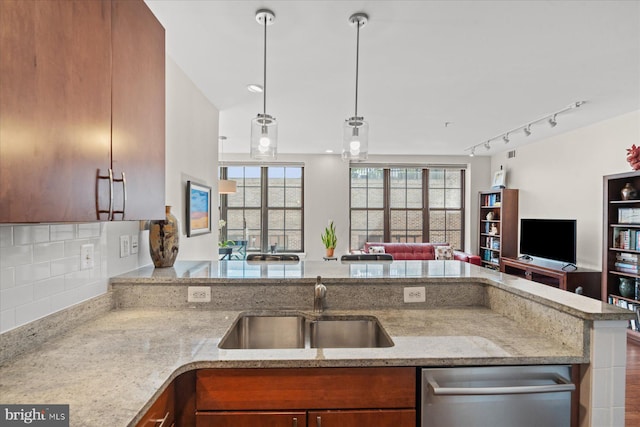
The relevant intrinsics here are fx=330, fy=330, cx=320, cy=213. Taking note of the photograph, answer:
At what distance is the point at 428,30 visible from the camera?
6.84 ft

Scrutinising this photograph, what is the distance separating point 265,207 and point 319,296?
17.3 ft

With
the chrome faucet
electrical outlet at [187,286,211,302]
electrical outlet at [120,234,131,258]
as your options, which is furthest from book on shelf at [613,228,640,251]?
electrical outlet at [120,234,131,258]

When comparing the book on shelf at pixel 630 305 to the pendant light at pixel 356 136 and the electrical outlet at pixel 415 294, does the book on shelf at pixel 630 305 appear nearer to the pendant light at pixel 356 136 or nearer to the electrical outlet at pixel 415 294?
the electrical outlet at pixel 415 294

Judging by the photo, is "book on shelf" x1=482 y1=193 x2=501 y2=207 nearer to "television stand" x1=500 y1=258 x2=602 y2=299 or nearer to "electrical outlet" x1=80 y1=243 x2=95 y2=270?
"television stand" x1=500 y1=258 x2=602 y2=299

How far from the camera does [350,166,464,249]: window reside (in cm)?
671

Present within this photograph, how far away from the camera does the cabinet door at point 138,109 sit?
43.0 inches

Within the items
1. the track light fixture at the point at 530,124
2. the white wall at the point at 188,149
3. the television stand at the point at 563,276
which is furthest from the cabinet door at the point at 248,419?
the television stand at the point at 563,276

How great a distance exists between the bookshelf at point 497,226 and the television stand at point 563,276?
591 millimetres

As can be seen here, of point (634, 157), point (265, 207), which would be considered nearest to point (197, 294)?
point (634, 157)

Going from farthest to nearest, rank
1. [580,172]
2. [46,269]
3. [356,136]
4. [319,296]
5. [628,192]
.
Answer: [580,172] → [628,192] → [356,136] → [319,296] → [46,269]

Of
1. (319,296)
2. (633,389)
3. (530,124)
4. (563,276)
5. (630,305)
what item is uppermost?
(530,124)

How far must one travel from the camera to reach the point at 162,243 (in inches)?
75.7

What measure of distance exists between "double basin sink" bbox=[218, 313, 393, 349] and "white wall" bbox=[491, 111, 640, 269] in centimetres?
402

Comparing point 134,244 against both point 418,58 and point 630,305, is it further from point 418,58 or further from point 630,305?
point 630,305
